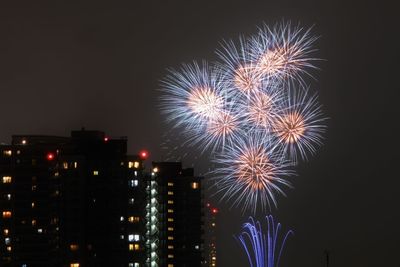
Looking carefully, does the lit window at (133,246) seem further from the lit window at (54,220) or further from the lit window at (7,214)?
the lit window at (7,214)

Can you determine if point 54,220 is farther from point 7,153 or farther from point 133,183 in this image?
point 133,183

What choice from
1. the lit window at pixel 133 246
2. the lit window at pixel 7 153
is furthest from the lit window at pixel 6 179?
the lit window at pixel 133 246

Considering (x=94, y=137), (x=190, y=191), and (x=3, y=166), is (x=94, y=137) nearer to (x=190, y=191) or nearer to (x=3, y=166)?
(x=3, y=166)

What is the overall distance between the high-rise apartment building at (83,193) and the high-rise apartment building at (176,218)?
14561mm

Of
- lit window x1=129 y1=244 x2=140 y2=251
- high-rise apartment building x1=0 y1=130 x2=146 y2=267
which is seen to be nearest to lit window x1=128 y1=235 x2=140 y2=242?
high-rise apartment building x1=0 y1=130 x2=146 y2=267

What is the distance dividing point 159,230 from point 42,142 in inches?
952

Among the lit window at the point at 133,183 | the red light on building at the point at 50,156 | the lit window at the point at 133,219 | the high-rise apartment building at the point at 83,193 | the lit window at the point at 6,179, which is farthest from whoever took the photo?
the lit window at the point at 133,183

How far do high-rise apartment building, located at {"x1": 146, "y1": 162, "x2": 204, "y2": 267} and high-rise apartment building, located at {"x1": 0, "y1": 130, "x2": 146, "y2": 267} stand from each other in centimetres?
1456

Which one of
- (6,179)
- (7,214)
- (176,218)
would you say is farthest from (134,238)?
(176,218)

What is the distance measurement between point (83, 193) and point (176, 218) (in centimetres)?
2214

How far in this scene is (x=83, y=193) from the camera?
92.0 m

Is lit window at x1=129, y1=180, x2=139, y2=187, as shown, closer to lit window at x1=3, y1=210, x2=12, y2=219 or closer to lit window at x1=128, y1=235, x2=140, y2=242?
lit window at x1=128, y1=235, x2=140, y2=242

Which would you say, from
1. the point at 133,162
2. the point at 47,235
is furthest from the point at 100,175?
the point at 47,235

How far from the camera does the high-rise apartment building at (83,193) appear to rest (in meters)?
85.1
